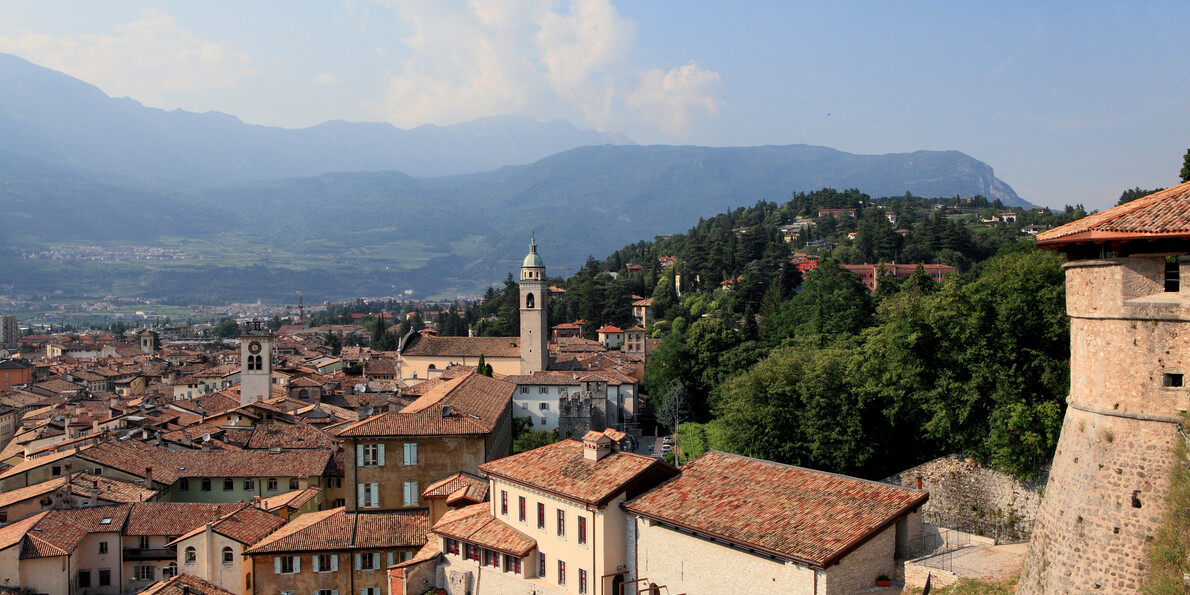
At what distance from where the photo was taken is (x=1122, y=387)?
36.8 feet

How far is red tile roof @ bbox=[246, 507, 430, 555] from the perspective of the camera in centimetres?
2914

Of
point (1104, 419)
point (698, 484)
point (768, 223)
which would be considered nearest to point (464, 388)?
point (698, 484)

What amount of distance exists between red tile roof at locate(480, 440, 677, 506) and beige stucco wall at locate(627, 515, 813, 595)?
1021 mm

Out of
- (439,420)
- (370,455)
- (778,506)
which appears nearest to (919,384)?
(778,506)

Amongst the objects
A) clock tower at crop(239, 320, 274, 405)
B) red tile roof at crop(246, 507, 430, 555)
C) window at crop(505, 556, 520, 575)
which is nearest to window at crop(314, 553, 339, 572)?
red tile roof at crop(246, 507, 430, 555)

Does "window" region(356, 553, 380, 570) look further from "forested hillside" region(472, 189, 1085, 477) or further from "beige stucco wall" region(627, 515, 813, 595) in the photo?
"forested hillside" region(472, 189, 1085, 477)

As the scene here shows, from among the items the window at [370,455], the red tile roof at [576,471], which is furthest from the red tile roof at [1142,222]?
the window at [370,455]

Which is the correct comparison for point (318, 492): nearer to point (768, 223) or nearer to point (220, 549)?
point (220, 549)

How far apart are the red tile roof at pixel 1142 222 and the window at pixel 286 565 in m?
24.7

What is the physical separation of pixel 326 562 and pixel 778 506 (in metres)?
16.6

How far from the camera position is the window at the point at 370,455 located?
99.4 feet

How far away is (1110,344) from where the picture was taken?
11312mm

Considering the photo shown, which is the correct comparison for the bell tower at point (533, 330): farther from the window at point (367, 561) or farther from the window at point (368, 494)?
the window at point (367, 561)

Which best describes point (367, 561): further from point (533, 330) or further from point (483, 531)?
point (533, 330)
